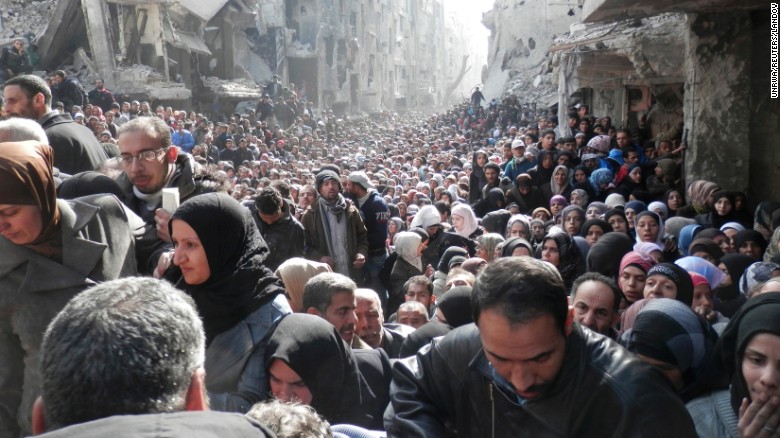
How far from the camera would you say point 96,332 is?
1267mm

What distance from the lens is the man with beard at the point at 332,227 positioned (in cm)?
688

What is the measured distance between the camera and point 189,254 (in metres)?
2.55

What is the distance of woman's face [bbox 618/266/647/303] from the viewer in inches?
178

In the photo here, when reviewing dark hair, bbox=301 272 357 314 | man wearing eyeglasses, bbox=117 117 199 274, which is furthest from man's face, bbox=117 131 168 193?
dark hair, bbox=301 272 357 314

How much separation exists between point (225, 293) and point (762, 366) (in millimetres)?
1887

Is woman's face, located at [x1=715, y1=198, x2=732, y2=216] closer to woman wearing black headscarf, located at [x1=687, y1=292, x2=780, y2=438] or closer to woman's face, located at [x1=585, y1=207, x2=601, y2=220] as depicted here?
woman's face, located at [x1=585, y1=207, x2=601, y2=220]

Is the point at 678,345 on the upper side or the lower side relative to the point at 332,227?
upper

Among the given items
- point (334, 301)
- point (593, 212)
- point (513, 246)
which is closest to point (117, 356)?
point (334, 301)

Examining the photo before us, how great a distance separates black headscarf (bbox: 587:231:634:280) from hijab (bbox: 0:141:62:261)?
13.9 ft

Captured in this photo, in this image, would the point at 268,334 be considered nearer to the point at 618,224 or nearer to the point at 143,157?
the point at 143,157

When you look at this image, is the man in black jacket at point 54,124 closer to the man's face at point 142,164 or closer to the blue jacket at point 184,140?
the man's face at point 142,164

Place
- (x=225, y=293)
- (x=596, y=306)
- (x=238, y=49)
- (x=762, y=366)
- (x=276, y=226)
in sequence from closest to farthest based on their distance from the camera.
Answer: (x=762, y=366) < (x=225, y=293) < (x=596, y=306) < (x=276, y=226) < (x=238, y=49)

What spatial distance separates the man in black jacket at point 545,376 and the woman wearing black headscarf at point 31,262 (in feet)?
4.02

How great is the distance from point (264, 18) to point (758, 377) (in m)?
35.2
